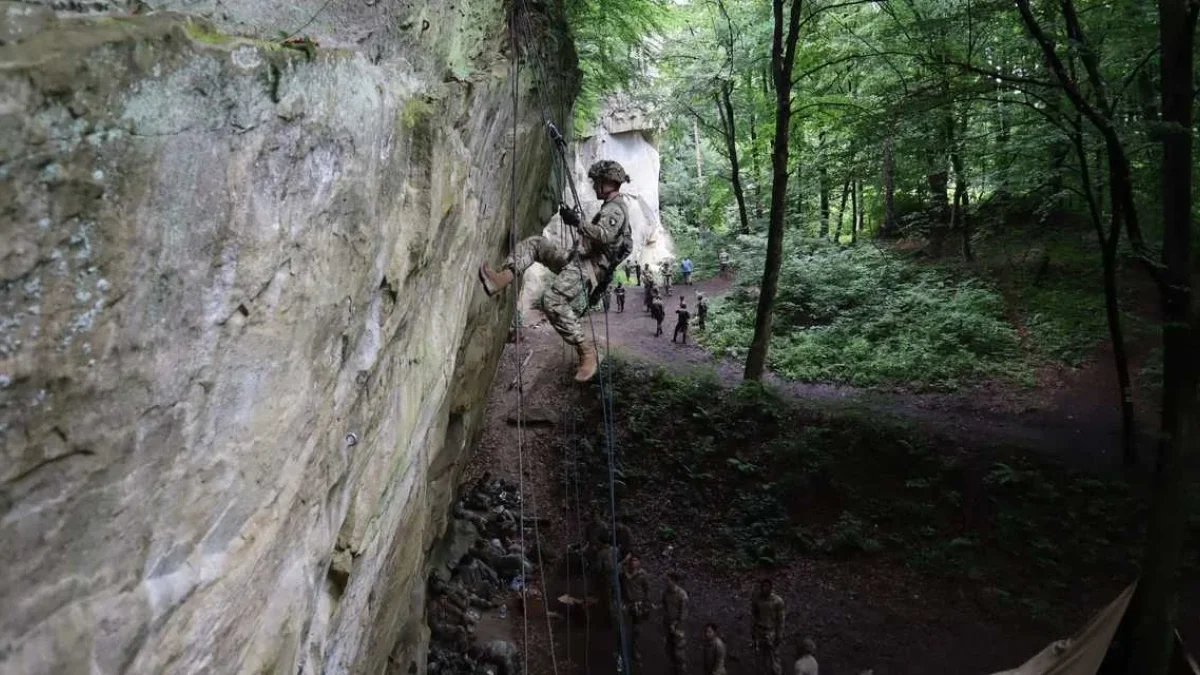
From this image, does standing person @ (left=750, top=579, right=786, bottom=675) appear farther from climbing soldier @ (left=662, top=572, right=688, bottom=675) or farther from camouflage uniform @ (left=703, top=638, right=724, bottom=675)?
climbing soldier @ (left=662, top=572, right=688, bottom=675)

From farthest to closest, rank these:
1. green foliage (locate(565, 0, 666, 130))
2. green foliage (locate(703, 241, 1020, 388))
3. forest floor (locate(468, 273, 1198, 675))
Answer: green foliage (locate(703, 241, 1020, 388))
green foliage (locate(565, 0, 666, 130))
forest floor (locate(468, 273, 1198, 675))

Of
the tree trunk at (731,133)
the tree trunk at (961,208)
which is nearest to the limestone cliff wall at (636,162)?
the tree trunk at (731,133)

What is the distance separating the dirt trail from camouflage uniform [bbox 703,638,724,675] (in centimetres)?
665

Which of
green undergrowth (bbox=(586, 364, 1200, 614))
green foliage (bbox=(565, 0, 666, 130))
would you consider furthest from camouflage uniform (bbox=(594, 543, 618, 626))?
green foliage (bbox=(565, 0, 666, 130))

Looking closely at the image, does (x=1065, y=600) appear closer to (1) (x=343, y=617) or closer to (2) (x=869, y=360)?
(2) (x=869, y=360)

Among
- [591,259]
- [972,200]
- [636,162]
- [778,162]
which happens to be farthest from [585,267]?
[636,162]

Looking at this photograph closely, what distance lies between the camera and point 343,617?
160 inches

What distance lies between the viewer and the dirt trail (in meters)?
12.1

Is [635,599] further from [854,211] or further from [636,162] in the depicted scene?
[636,162]

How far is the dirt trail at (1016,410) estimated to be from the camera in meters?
12.1

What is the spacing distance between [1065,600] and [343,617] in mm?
9461

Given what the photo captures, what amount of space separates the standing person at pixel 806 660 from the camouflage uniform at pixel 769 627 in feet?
2.86

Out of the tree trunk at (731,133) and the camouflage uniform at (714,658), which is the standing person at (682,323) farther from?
the camouflage uniform at (714,658)

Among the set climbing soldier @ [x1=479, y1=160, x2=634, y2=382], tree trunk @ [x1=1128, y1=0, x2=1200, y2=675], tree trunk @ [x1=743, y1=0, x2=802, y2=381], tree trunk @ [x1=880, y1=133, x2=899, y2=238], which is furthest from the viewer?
tree trunk @ [x1=880, y1=133, x2=899, y2=238]
